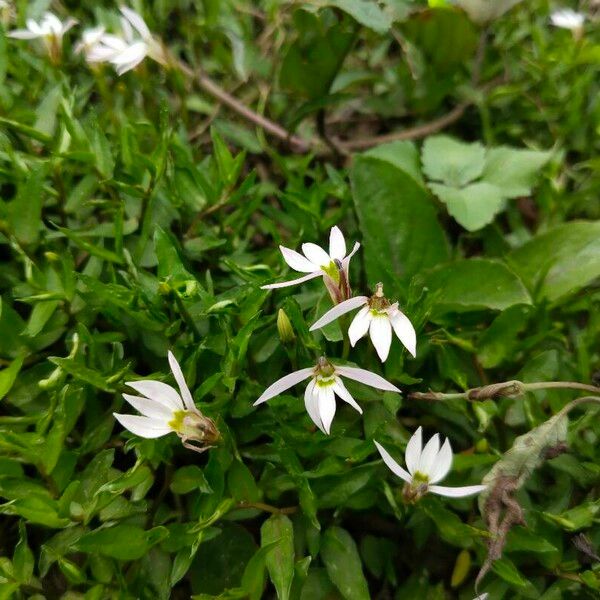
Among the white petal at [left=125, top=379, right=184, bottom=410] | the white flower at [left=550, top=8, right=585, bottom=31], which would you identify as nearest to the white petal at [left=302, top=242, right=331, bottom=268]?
the white petal at [left=125, top=379, right=184, bottom=410]

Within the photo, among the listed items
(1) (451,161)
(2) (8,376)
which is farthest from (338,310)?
(1) (451,161)

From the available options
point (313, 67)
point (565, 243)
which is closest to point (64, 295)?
point (313, 67)

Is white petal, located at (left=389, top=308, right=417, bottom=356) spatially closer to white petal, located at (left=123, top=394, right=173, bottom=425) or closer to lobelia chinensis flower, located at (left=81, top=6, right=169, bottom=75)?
white petal, located at (left=123, top=394, right=173, bottom=425)

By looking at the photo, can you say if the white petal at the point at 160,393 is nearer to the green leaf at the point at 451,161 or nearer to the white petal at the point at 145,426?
the white petal at the point at 145,426

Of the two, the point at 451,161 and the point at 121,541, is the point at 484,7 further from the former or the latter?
the point at 121,541

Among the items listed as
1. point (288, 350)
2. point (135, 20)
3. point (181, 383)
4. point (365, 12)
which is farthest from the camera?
point (365, 12)

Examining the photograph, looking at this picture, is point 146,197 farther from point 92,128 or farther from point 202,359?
point 202,359
